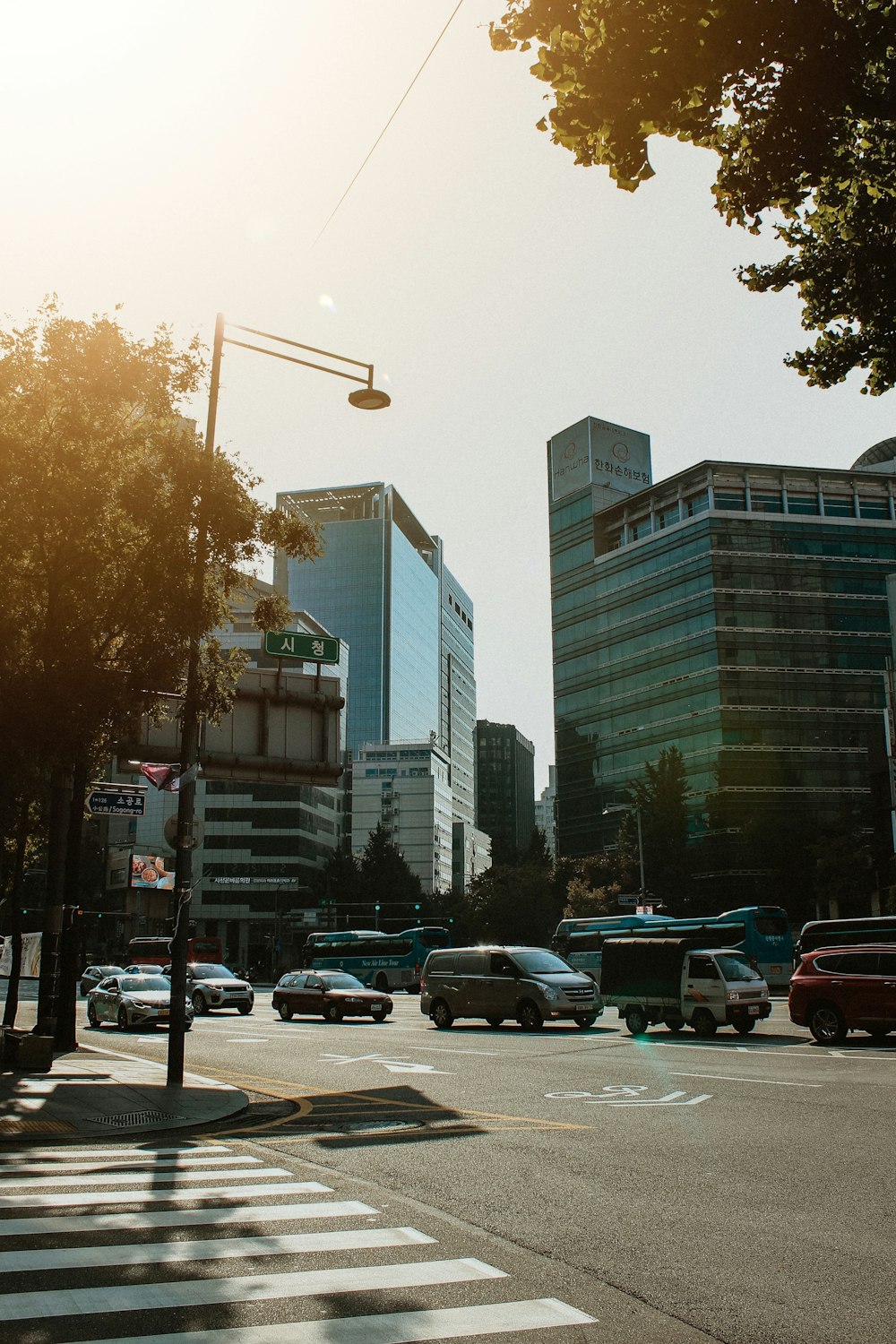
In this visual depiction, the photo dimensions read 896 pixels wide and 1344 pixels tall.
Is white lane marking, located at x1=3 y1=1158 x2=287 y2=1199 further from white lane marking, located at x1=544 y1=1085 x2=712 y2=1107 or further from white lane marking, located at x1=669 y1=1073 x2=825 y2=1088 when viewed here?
white lane marking, located at x1=669 y1=1073 x2=825 y2=1088

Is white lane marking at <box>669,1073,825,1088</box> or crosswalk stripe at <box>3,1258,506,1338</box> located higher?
crosswalk stripe at <box>3,1258,506,1338</box>

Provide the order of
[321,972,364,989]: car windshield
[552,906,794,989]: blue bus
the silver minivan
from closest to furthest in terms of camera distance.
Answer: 1. the silver minivan
2. [321,972,364,989]: car windshield
3. [552,906,794,989]: blue bus

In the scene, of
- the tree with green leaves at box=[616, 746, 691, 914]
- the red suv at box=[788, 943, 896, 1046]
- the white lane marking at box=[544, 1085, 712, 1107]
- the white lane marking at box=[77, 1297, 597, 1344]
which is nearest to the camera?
the white lane marking at box=[77, 1297, 597, 1344]

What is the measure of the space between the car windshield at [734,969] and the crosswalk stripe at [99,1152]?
16.4 meters

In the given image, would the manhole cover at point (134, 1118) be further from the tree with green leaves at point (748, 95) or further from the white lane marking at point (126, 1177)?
the tree with green leaves at point (748, 95)

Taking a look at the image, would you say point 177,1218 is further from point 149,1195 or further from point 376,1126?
point 376,1126

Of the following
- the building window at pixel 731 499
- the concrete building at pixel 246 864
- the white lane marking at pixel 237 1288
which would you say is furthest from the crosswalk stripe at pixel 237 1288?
the concrete building at pixel 246 864

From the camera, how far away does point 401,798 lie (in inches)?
6250

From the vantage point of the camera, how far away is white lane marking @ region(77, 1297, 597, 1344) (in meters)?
4.95

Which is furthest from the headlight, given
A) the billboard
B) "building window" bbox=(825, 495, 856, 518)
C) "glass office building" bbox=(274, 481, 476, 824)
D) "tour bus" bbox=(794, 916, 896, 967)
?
"glass office building" bbox=(274, 481, 476, 824)

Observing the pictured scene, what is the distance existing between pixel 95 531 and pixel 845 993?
16.3 m

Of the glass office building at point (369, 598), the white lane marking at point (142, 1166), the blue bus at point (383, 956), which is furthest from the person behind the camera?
the glass office building at point (369, 598)

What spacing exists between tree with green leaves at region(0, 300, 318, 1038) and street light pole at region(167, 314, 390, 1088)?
0.16 m

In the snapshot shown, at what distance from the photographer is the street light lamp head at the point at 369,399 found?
17781 mm
